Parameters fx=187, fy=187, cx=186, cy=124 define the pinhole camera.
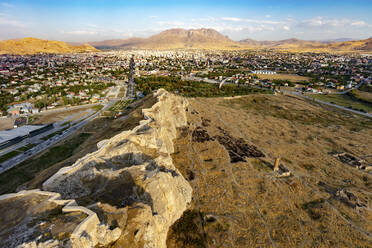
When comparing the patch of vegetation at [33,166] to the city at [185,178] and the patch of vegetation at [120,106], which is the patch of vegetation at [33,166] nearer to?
the city at [185,178]

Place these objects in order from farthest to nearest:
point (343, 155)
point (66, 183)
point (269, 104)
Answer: point (269, 104) < point (343, 155) < point (66, 183)

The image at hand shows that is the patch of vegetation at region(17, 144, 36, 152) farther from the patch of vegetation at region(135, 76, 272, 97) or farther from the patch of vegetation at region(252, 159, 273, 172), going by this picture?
the patch of vegetation at region(135, 76, 272, 97)

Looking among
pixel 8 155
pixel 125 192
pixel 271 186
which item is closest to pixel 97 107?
pixel 8 155

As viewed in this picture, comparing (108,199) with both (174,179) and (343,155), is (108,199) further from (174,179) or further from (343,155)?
(343,155)

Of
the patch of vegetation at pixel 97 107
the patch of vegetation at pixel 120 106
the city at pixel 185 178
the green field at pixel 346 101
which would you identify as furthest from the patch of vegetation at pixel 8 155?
the green field at pixel 346 101

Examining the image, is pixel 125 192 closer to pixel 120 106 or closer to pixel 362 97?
pixel 120 106

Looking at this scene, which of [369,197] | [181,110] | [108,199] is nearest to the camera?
[108,199]

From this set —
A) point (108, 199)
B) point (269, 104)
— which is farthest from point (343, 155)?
point (108, 199)
